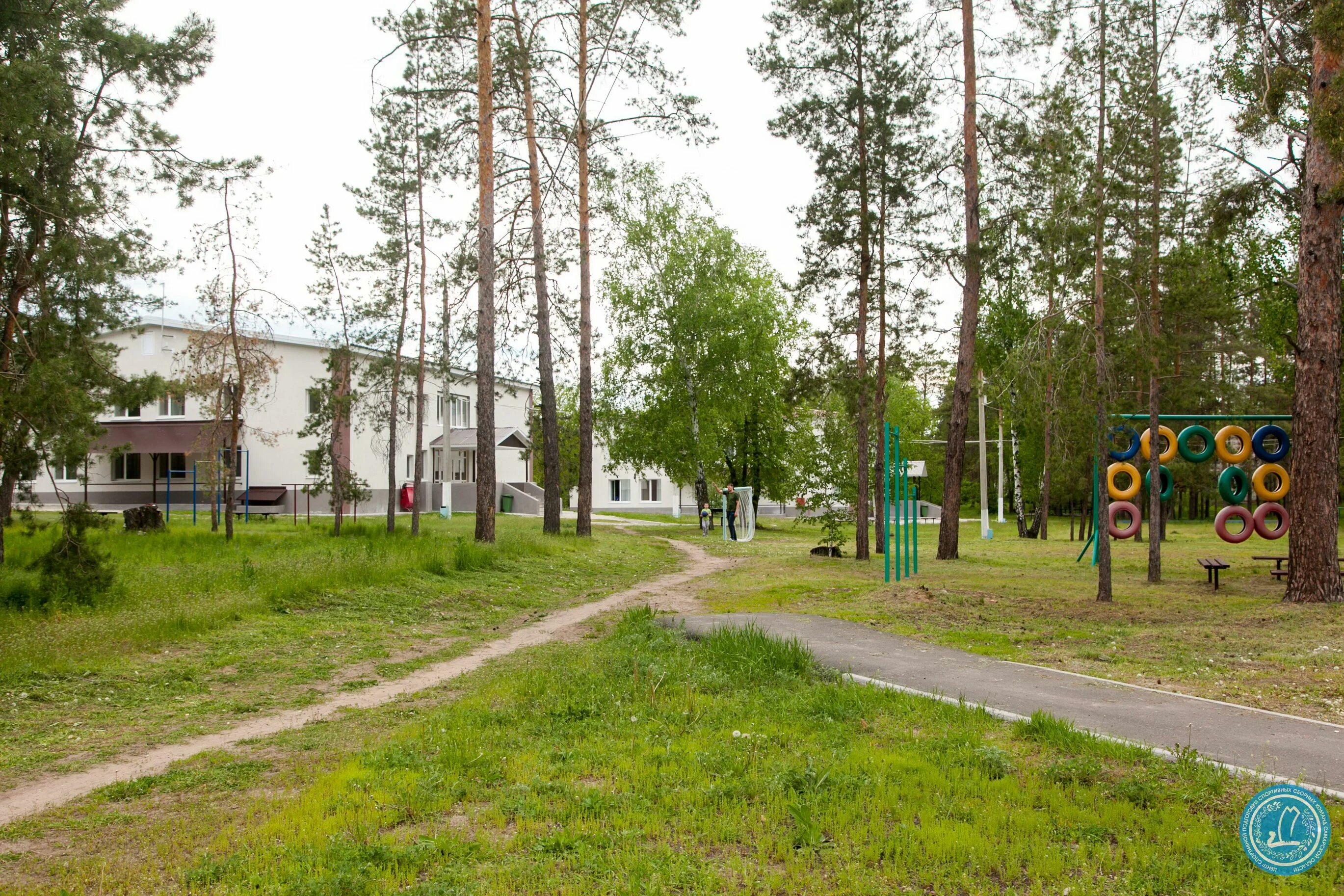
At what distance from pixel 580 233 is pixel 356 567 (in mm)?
13036

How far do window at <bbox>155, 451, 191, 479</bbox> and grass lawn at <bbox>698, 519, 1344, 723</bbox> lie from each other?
30.3 m

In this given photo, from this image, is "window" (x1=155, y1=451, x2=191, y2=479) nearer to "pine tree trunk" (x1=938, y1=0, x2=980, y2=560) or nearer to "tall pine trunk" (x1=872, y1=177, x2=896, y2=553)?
"tall pine trunk" (x1=872, y1=177, x2=896, y2=553)

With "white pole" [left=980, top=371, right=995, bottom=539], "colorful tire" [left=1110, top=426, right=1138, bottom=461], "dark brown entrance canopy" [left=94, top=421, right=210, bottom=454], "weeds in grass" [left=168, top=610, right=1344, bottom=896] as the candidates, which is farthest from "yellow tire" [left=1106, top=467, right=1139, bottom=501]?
"dark brown entrance canopy" [left=94, top=421, right=210, bottom=454]

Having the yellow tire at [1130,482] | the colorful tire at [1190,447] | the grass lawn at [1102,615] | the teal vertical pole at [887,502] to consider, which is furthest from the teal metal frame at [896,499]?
the colorful tire at [1190,447]

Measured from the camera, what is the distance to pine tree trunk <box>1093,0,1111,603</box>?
1428cm

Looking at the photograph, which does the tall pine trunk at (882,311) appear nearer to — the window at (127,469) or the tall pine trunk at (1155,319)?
the tall pine trunk at (1155,319)

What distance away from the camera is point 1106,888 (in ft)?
13.4

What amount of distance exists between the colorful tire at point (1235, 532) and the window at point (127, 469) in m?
42.2

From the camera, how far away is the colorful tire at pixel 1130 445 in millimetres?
15086

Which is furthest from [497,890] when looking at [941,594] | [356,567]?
[941,594]

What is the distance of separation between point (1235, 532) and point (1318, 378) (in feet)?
42.5

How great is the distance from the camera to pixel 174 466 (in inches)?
1702

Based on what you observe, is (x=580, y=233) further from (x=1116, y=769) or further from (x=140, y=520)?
(x=1116, y=769)

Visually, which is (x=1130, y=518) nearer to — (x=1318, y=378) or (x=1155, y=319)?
(x=1155, y=319)
